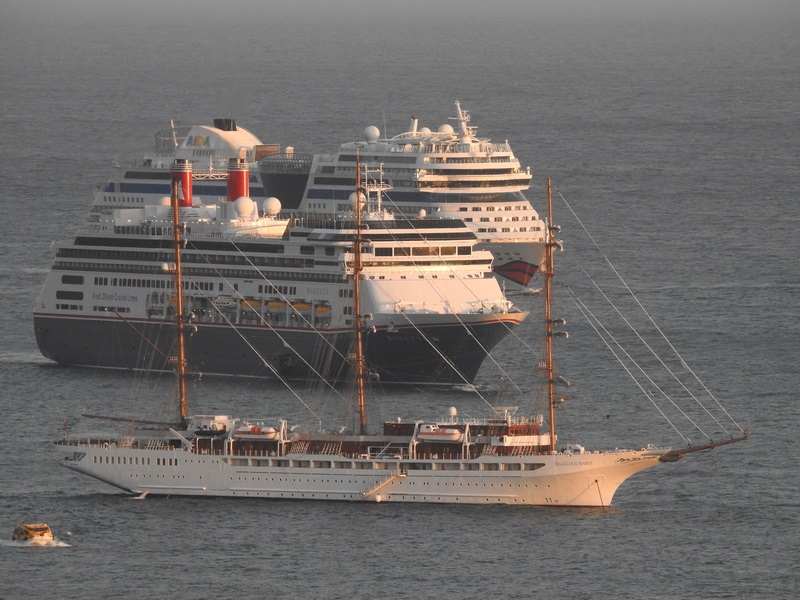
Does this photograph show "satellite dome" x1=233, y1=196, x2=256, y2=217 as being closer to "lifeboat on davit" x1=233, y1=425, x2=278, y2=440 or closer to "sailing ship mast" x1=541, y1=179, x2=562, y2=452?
"lifeboat on davit" x1=233, y1=425, x2=278, y2=440

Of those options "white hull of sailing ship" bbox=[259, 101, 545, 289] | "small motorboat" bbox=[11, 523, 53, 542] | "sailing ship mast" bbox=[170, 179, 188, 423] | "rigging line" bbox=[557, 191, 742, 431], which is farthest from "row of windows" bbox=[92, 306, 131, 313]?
"small motorboat" bbox=[11, 523, 53, 542]

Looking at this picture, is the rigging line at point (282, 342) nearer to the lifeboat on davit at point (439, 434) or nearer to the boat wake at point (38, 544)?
the lifeboat on davit at point (439, 434)

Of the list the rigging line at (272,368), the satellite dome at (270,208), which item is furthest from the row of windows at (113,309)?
the satellite dome at (270,208)

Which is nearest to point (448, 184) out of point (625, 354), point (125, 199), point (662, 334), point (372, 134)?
point (372, 134)

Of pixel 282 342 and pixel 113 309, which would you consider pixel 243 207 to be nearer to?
pixel 113 309

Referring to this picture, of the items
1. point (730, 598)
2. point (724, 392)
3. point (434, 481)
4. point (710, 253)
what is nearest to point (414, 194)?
point (710, 253)

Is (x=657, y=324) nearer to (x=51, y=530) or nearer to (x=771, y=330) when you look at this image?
(x=771, y=330)
